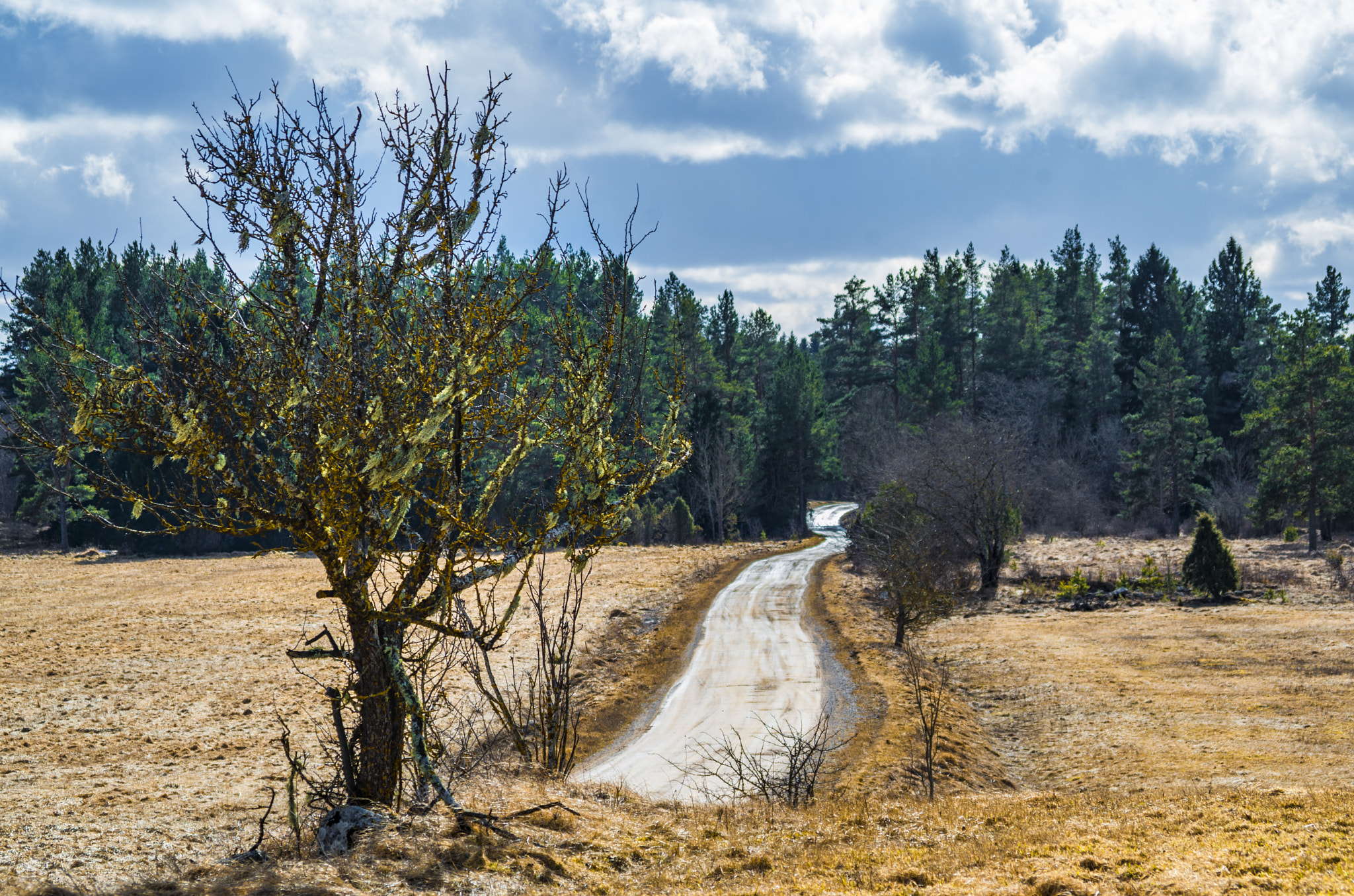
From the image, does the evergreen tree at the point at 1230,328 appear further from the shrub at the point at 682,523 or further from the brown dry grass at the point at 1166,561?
the shrub at the point at 682,523

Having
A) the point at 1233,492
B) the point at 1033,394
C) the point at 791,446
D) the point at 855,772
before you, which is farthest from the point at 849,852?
the point at 1033,394

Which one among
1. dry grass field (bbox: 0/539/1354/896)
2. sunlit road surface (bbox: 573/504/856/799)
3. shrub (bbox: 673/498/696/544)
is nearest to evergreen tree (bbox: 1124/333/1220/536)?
shrub (bbox: 673/498/696/544)

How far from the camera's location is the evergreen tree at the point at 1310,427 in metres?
41.2

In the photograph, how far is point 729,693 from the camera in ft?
56.0

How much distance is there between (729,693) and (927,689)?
372 centimetres

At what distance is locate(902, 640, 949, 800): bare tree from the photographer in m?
12.3

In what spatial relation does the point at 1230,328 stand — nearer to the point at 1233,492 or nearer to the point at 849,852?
the point at 1233,492

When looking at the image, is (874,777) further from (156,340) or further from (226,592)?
(226,592)

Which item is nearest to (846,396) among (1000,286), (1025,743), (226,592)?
(1000,286)

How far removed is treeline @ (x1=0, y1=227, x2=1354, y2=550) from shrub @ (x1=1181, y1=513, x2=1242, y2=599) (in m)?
14.4

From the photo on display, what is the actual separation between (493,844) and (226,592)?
2736 cm

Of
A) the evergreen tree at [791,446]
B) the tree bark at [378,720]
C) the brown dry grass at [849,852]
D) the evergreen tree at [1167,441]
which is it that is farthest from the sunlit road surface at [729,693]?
the evergreen tree at [791,446]

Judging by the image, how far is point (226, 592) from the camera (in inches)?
1196

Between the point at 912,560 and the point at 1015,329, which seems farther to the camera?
the point at 1015,329
